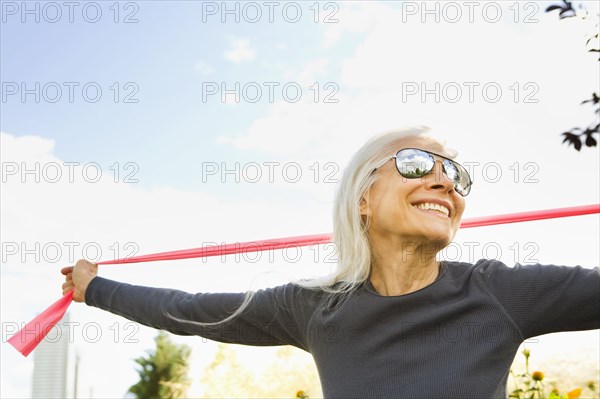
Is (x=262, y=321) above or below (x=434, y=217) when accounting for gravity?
below

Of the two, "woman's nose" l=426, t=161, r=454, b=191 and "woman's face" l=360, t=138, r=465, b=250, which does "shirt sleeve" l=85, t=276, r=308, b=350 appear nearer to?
"woman's face" l=360, t=138, r=465, b=250

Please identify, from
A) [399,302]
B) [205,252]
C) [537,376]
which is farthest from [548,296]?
[537,376]

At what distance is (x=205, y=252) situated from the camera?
132 inches

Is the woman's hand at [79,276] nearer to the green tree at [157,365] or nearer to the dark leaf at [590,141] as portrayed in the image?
the dark leaf at [590,141]

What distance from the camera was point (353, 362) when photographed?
243 cm

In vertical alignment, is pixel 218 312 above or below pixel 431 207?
below

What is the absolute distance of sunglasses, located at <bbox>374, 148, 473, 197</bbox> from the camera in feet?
8.63

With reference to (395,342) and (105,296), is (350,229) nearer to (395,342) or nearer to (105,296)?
(395,342)

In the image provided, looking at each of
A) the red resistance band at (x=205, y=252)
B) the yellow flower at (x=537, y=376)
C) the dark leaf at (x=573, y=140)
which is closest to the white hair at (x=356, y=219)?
the red resistance band at (x=205, y=252)

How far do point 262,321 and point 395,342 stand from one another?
583 millimetres

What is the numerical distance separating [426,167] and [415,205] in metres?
0.15

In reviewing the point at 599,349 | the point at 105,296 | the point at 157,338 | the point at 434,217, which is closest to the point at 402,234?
the point at 434,217

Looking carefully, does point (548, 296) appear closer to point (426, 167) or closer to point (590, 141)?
point (426, 167)

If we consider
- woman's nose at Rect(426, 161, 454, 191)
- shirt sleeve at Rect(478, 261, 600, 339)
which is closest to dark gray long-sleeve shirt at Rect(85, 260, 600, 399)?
shirt sleeve at Rect(478, 261, 600, 339)
